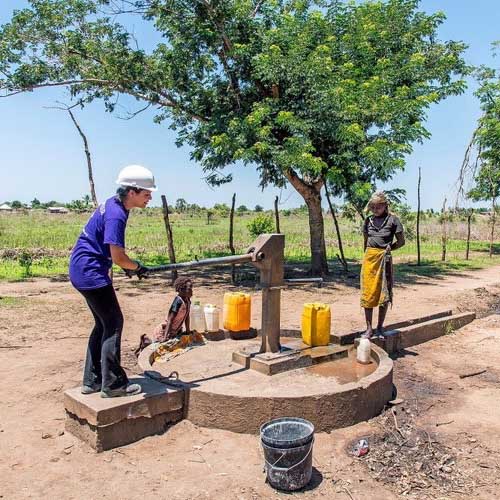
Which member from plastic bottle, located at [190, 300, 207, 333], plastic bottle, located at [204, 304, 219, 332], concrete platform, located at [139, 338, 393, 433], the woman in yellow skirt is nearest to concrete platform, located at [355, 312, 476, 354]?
the woman in yellow skirt

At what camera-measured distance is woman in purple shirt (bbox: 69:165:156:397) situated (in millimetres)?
3621

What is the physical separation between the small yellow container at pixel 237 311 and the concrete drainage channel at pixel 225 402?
0.99 metres

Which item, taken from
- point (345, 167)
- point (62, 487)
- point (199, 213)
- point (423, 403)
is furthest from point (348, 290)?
point (199, 213)

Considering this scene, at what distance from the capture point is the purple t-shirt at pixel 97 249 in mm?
3635

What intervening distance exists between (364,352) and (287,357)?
84 cm

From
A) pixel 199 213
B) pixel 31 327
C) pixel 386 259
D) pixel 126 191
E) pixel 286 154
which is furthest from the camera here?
pixel 199 213

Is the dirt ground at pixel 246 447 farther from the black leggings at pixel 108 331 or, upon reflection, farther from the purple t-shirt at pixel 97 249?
the purple t-shirt at pixel 97 249

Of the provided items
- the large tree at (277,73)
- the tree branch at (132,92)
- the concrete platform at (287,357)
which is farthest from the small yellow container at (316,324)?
the tree branch at (132,92)

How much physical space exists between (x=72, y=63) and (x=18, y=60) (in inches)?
48.6

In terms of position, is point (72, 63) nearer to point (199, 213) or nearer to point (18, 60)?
point (18, 60)

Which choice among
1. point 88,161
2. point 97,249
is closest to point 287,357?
point 97,249

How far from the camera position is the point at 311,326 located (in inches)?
213

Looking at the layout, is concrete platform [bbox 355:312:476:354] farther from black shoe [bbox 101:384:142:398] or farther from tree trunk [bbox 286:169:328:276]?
tree trunk [bbox 286:169:328:276]

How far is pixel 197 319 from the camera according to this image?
594 cm
